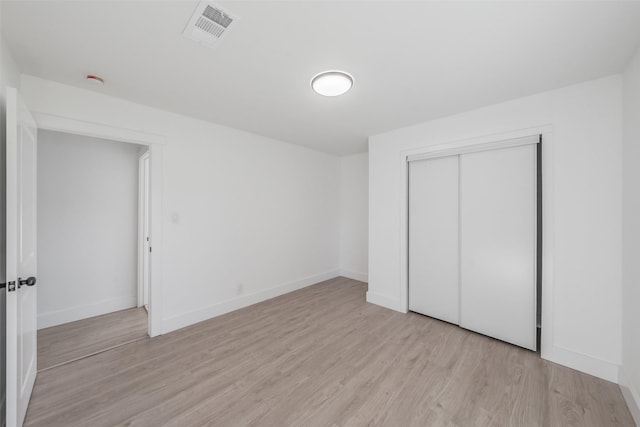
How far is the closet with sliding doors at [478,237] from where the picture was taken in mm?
2428

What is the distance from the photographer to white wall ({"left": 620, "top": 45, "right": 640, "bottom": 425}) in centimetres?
171

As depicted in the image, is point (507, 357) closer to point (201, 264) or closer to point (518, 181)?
point (518, 181)

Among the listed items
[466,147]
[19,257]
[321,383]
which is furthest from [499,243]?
[19,257]

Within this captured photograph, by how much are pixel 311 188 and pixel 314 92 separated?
92.6 inches

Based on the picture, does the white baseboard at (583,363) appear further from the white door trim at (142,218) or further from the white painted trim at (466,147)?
the white door trim at (142,218)

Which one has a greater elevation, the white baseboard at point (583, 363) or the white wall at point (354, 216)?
the white wall at point (354, 216)

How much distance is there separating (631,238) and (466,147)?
149cm

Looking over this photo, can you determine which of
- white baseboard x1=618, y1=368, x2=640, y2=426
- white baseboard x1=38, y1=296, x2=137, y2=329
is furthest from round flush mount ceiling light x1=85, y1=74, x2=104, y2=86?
white baseboard x1=618, y1=368, x2=640, y2=426

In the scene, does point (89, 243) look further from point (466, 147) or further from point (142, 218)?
point (466, 147)

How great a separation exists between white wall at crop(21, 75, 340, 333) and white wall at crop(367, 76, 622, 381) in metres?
2.95

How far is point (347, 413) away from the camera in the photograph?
1.69 m

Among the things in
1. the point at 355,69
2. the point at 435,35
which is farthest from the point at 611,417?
the point at 355,69

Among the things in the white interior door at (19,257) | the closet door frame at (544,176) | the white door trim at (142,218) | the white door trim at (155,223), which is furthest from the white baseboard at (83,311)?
the closet door frame at (544,176)

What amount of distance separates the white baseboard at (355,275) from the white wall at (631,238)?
318cm
